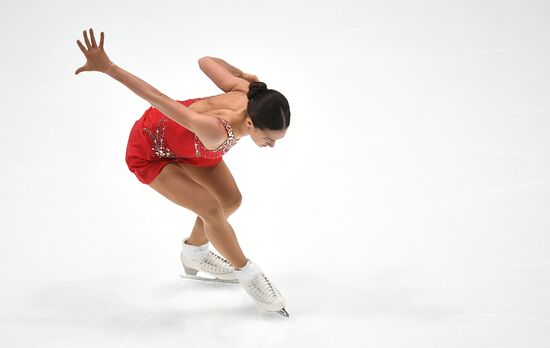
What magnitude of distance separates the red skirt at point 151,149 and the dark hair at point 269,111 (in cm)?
39

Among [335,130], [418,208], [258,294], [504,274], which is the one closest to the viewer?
[258,294]

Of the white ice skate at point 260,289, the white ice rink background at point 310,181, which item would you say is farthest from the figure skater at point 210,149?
the white ice rink background at point 310,181

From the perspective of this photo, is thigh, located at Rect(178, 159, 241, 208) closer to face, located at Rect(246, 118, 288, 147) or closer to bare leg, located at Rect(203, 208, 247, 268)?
bare leg, located at Rect(203, 208, 247, 268)

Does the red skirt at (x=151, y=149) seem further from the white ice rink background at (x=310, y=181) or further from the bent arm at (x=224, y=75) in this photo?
the white ice rink background at (x=310, y=181)

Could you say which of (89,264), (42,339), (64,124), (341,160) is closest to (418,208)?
(341,160)

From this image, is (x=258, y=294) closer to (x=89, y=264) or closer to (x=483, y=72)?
(x=89, y=264)

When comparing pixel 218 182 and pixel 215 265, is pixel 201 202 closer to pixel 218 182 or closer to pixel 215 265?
pixel 218 182

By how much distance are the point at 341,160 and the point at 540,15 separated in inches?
120

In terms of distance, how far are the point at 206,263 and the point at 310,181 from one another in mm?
1080

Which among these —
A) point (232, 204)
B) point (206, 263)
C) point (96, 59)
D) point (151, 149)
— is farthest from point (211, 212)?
point (96, 59)

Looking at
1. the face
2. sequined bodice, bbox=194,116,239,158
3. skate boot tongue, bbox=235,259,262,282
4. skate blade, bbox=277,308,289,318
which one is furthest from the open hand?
skate blade, bbox=277,308,289,318

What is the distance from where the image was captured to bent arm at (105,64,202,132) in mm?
3033

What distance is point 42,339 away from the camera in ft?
11.0

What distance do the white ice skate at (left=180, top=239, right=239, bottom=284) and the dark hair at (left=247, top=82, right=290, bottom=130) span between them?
896 millimetres
